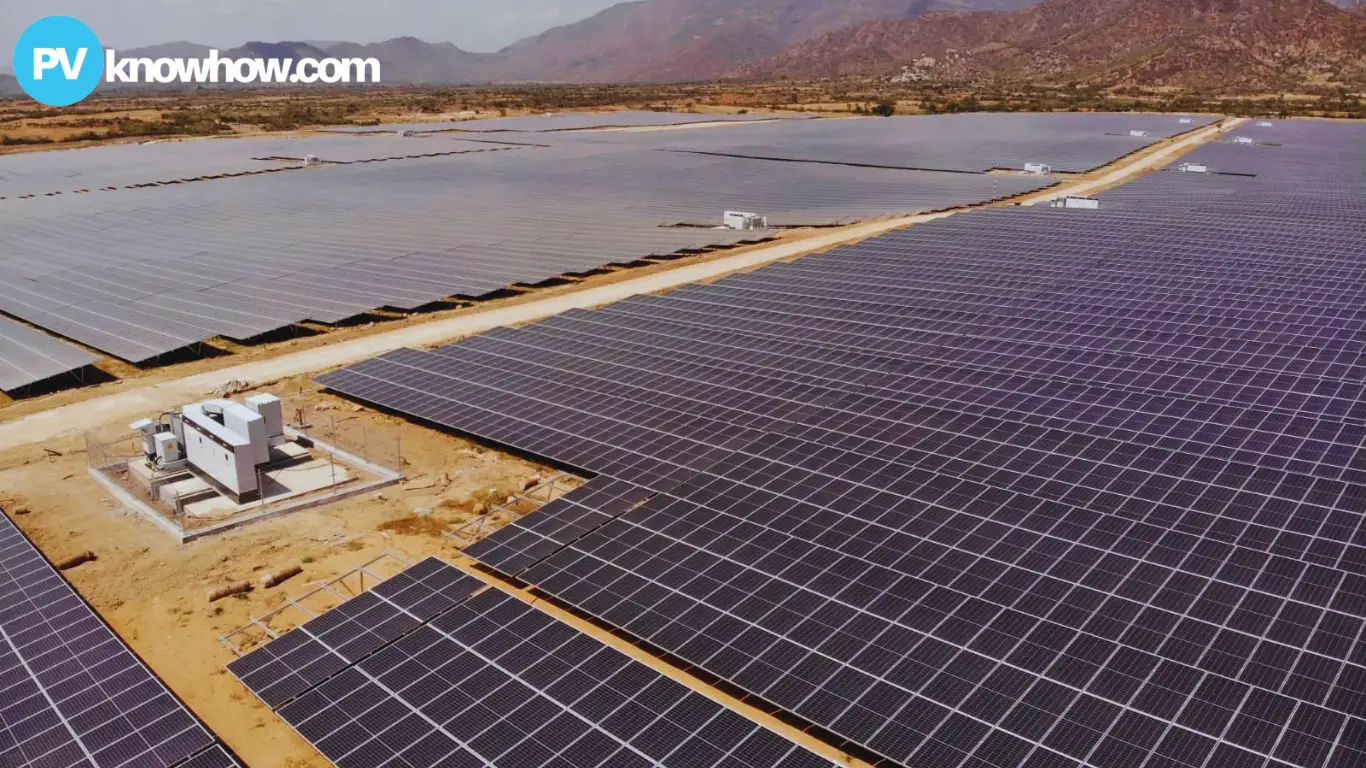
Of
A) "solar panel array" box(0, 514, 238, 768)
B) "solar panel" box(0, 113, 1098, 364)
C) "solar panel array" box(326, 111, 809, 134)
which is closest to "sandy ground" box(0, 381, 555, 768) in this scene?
"solar panel array" box(0, 514, 238, 768)

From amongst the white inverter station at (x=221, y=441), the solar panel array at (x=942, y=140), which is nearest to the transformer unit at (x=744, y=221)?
the solar panel array at (x=942, y=140)

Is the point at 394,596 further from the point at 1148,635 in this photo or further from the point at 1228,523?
the point at 1228,523

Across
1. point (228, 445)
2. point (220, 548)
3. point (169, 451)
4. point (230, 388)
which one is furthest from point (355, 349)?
point (220, 548)

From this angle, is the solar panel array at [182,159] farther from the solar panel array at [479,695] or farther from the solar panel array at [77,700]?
the solar panel array at [479,695]

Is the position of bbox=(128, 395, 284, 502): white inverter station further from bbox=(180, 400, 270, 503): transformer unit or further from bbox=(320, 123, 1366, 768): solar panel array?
bbox=(320, 123, 1366, 768): solar panel array

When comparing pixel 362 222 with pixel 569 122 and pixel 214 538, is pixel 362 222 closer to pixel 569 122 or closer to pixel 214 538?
pixel 214 538

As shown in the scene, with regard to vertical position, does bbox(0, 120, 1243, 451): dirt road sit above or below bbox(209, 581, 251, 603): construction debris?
above
